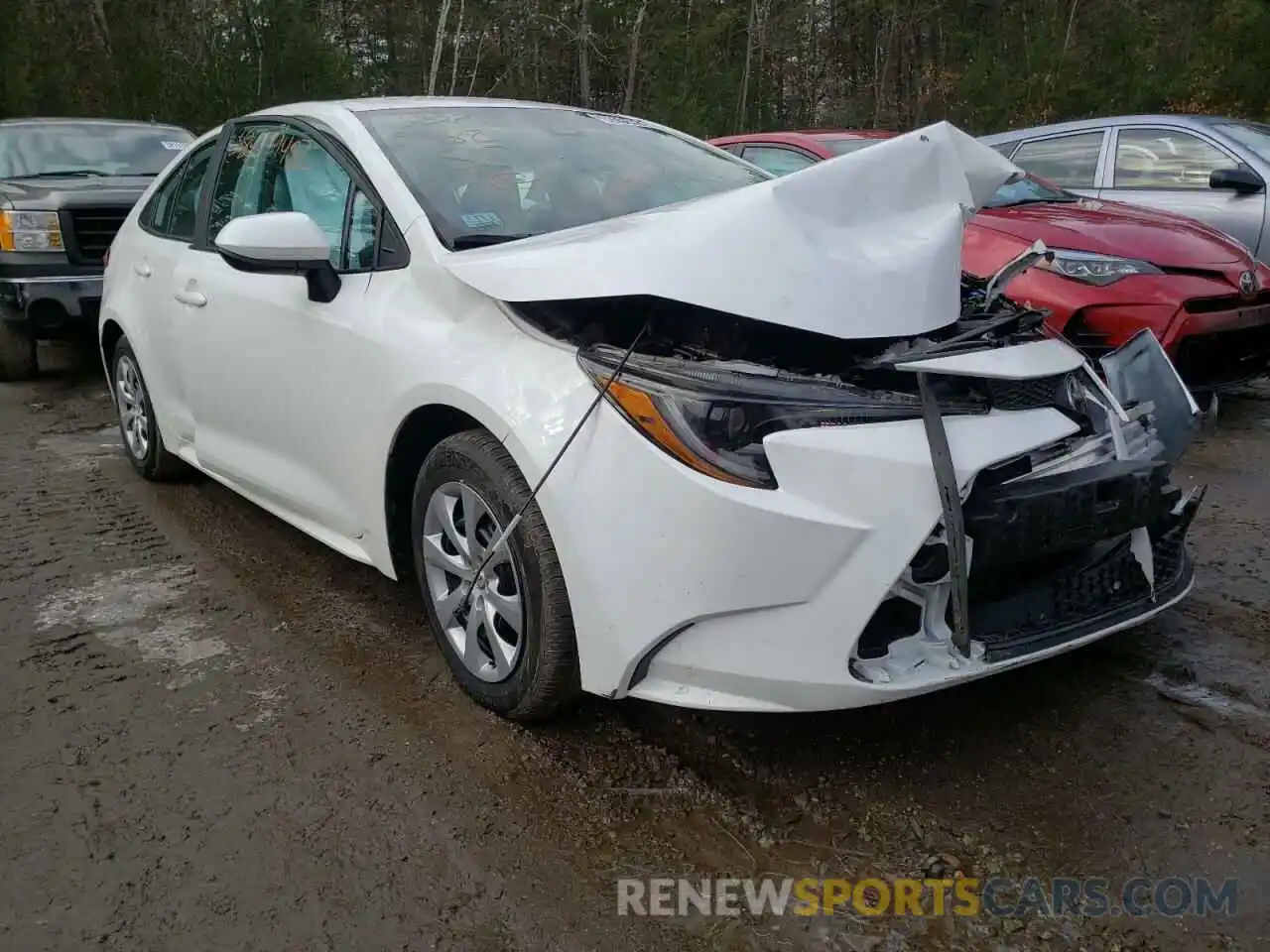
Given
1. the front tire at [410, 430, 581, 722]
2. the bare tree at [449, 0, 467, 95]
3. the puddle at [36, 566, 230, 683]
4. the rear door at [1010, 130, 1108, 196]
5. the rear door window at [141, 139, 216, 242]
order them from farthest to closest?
the bare tree at [449, 0, 467, 95] < the rear door at [1010, 130, 1108, 196] < the rear door window at [141, 139, 216, 242] < the puddle at [36, 566, 230, 683] < the front tire at [410, 430, 581, 722]

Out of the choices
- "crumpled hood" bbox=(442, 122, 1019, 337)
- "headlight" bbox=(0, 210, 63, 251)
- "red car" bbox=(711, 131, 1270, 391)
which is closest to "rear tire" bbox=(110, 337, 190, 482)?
"headlight" bbox=(0, 210, 63, 251)

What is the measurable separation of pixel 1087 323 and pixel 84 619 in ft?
14.0

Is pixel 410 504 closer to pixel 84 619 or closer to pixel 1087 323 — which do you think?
pixel 84 619

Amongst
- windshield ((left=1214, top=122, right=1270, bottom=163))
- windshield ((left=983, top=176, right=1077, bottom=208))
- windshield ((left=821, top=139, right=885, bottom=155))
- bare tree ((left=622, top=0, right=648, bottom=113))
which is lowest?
windshield ((left=983, top=176, right=1077, bottom=208))

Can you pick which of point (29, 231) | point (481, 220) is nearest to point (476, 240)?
point (481, 220)

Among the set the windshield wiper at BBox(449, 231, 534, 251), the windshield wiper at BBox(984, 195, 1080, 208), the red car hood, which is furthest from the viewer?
the windshield wiper at BBox(984, 195, 1080, 208)

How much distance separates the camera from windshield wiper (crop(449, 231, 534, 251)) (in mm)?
2797

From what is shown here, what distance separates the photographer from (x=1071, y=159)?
7.07 metres

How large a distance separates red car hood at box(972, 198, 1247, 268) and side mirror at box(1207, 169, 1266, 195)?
1.03 meters

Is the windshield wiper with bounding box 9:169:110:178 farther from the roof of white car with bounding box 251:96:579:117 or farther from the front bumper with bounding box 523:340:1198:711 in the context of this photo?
the front bumper with bounding box 523:340:1198:711

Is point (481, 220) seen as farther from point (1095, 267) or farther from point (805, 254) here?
point (1095, 267)

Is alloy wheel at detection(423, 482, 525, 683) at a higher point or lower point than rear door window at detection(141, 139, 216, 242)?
lower

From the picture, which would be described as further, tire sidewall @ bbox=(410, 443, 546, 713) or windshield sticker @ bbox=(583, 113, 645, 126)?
windshield sticker @ bbox=(583, 113, 645, 126)

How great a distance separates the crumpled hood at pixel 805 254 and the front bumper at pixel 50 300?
5.15m
